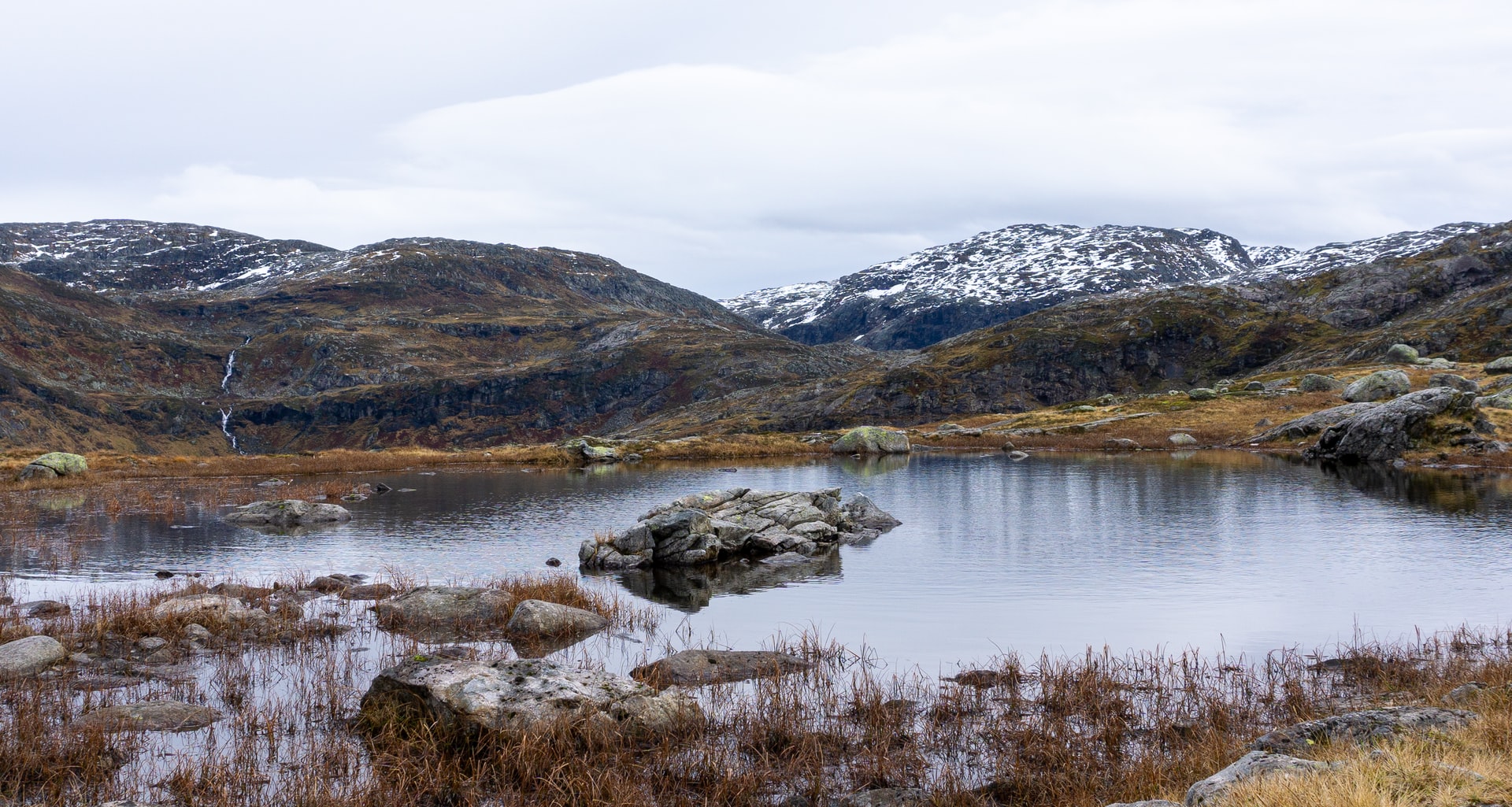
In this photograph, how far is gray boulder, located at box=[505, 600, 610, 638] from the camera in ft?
91.6

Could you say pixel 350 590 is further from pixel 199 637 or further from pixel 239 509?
pixel 239 509

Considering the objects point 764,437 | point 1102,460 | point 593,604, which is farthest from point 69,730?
point 764,437

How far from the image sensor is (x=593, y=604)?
31.7 metres

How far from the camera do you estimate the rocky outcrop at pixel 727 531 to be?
142ft

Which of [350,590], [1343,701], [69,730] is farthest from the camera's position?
[350,590]

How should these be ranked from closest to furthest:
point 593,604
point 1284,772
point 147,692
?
point 1284,772 → point 147,692 → point 593,604

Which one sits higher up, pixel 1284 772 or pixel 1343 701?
pixel 1284 772

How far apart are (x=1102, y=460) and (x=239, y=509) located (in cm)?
7971

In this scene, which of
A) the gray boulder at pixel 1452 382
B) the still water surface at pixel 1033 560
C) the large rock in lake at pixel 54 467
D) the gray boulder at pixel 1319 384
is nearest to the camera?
the still water surface at pixel 1033 560

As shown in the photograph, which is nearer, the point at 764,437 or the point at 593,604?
the point at 593,604

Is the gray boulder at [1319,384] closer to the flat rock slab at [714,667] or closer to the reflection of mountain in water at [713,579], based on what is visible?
the reflection of mountain in water at [713,579]

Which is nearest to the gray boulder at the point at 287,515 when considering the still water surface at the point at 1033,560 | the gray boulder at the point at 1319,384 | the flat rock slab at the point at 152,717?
the still water surface at the point at 1033,560

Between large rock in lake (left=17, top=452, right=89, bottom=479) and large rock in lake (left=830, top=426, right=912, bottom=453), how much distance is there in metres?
86.9

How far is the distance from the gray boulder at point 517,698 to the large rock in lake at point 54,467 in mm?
89532
